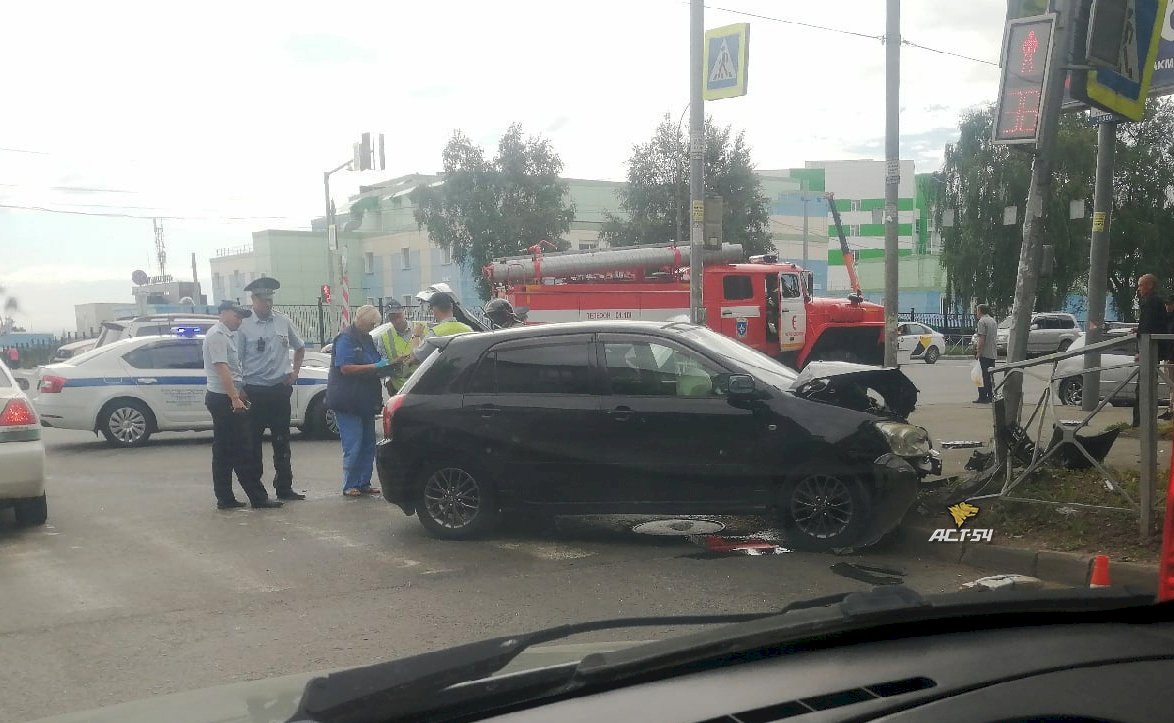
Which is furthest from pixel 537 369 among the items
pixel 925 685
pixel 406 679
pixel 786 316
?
pixel 786 316

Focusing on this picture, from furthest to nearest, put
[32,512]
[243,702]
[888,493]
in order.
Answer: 1. [32,512]
2. [888,493]
3. [243,702]

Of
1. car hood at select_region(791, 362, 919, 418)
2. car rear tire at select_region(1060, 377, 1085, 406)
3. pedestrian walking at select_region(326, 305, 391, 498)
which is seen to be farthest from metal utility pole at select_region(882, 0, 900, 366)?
pedestrian walking at select_region(326, 305, 391, 498)

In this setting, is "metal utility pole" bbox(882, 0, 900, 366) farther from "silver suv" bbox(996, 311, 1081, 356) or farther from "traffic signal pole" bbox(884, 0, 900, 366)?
"silver suv" bbox(996, 311, 1081, 356)

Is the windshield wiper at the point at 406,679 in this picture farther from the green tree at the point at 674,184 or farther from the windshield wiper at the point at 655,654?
the green tree at the point at 674,184

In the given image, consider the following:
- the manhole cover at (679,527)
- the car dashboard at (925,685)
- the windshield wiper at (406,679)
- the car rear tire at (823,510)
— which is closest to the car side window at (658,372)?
the car rear tire at (823,510)

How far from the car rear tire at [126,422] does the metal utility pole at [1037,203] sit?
1076 cm

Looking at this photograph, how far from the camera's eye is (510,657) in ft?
6.61

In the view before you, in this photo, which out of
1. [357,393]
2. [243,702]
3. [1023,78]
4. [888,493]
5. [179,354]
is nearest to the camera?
[243,702]

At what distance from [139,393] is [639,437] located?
364 inches

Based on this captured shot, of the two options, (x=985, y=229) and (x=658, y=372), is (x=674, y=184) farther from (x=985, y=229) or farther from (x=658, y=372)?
(x=658, y=372)

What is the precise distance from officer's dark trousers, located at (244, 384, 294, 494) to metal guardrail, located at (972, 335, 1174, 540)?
224 inches

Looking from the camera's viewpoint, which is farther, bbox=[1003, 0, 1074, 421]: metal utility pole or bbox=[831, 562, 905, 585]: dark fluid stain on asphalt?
bbox=[1003, 0, 1074, 421]: metal utility pole

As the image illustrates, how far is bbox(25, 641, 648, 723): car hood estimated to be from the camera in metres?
1.98

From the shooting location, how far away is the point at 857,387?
277 inches
